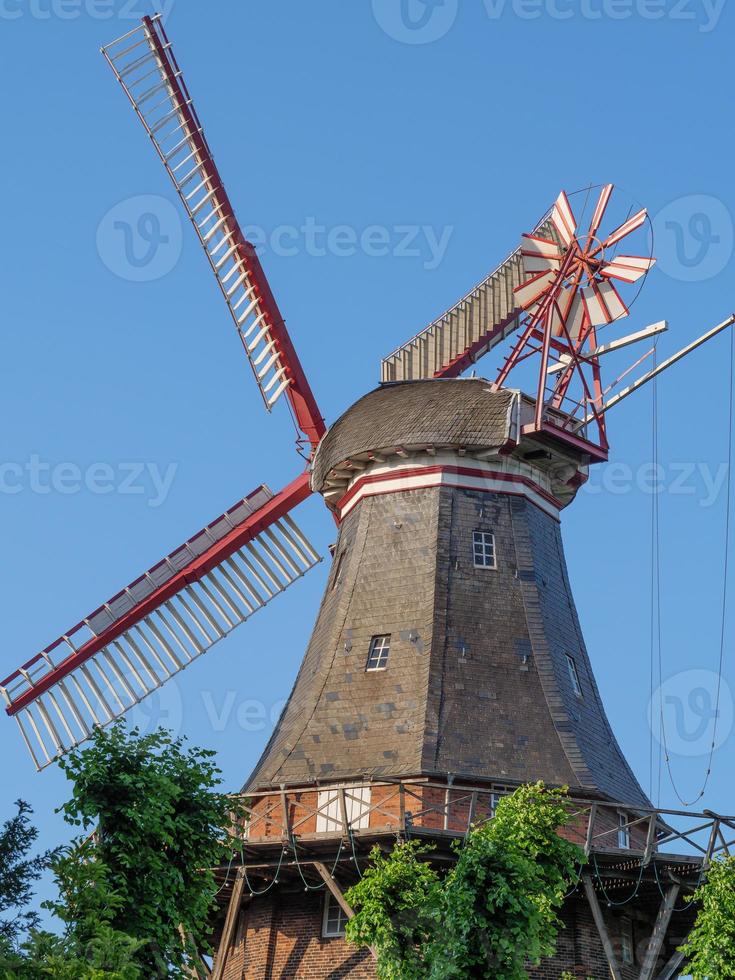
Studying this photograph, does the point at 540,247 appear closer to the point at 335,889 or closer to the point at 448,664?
the point at 448,664

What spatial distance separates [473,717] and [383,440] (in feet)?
18.1

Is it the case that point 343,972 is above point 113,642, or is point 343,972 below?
below

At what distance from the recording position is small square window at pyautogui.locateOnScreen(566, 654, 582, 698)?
29.4 m

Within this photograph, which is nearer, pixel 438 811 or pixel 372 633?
pixel 438 811

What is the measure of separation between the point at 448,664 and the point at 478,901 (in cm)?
585

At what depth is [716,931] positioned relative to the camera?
2353 cm

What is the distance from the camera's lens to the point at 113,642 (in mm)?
32594

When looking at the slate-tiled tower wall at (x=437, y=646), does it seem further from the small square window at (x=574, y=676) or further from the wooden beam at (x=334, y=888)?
the wooden beam at (x=334, y=888)

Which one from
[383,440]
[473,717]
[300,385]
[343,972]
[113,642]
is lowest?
[343,972]

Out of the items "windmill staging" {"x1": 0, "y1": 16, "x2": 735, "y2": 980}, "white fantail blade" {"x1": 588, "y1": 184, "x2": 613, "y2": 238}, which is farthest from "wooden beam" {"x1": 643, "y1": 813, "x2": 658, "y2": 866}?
"white fantail blade" {"x1": 588, "y1": 184, "x2": 613, "y2": 238}

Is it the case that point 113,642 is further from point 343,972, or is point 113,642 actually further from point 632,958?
point 632,958

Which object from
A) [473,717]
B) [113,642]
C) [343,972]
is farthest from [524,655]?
[113,642]

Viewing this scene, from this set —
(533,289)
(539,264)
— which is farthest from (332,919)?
(539,264)

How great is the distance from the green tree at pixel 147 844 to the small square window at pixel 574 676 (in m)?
7.43
